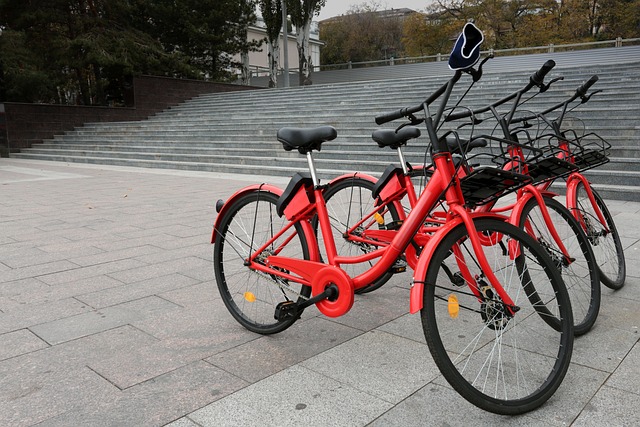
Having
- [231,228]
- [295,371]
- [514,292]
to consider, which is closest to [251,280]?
[231,228]

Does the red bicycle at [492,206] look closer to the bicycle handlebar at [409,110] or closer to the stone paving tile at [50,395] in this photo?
the bicycle handlebar at [409,110]

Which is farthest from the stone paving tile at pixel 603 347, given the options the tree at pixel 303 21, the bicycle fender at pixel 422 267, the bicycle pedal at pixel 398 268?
the tree at pixel 303 21

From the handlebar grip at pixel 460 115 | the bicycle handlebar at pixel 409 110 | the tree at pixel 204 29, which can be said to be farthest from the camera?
the tree at pixel 204 29

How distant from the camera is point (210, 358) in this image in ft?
8.95

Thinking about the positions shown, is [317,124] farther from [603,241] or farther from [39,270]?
[603,241]

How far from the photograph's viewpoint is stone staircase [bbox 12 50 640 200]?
9.50 metres

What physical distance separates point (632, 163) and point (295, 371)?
730cm

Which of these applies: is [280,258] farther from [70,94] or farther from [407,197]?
[70,94]

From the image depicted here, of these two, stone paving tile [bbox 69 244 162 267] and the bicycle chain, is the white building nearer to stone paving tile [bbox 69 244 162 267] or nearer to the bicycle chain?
stone paving tile [bbox 69 244 162 267]

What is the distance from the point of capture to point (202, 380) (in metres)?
2.49

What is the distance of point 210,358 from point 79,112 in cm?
2011

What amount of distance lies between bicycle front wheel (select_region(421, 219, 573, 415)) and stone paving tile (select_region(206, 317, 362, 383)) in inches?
25.7

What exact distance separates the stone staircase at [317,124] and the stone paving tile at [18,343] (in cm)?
710

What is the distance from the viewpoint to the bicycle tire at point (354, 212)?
3.52 meters
